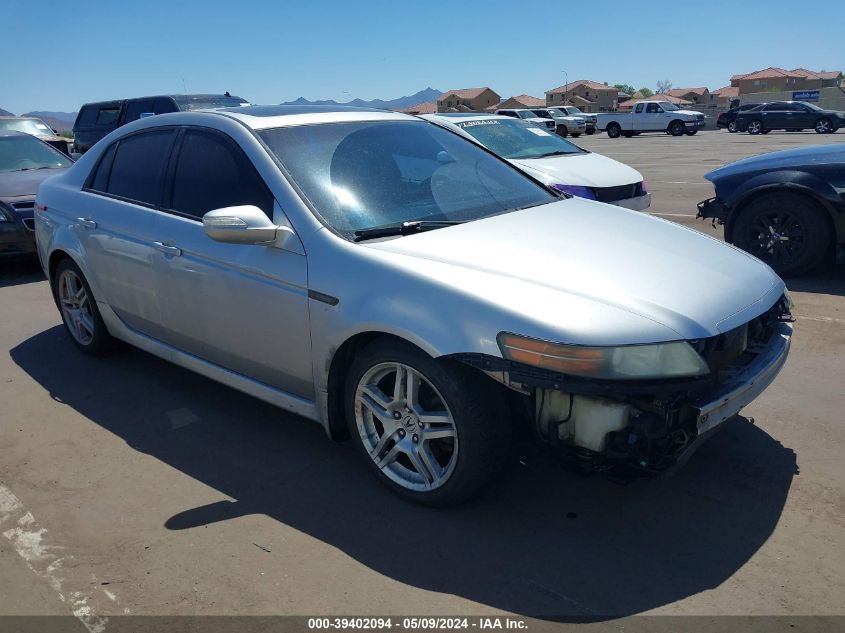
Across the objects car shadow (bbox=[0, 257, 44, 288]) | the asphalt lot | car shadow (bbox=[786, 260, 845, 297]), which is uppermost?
car shadow (bbox=[786, 260, 845, 297])

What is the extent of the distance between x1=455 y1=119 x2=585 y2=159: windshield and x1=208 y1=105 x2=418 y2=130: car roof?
16.3 ft

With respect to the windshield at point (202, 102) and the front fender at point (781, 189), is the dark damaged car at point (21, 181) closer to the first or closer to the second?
the windshield at point (202, 102)

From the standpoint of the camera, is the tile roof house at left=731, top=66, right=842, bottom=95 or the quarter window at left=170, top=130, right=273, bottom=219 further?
the tile roof house at left=731, top=66, right=842, bottom=95

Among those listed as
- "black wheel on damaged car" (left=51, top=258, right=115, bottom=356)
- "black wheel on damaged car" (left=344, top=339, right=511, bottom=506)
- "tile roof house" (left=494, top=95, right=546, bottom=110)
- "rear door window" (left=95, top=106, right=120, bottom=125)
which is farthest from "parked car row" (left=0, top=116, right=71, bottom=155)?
"tile roof house" (left=494, top=95, right=546, bottom=110)

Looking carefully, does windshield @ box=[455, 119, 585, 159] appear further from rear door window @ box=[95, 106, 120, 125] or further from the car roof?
rear door window @ box=[95, 106, 120, 125]

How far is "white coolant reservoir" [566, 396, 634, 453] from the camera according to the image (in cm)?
269

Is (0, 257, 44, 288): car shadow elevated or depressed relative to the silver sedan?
depressed

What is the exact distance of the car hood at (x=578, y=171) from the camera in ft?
26.8

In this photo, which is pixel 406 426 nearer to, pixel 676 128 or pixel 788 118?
pixel 788 118

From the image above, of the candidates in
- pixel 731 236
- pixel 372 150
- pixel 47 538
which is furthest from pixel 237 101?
pixel 47 538

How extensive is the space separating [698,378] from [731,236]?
4653 millimetres

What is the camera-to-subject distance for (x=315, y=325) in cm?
333

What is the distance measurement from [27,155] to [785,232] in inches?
342

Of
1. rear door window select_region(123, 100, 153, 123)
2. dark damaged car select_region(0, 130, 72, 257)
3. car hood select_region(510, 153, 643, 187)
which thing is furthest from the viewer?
rear door window select_region(123, 100, 153, 123)
